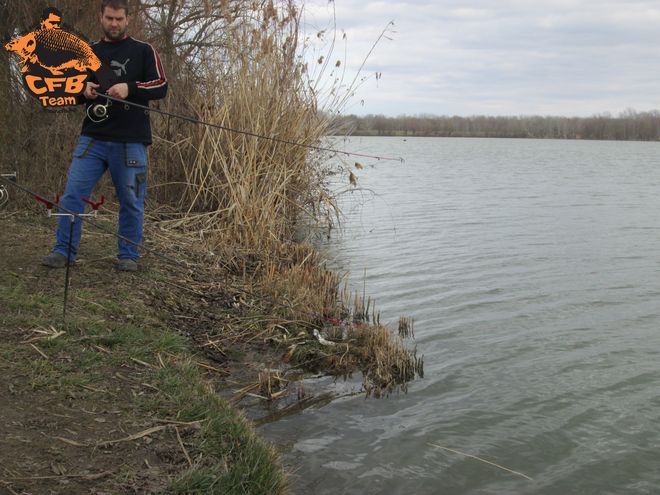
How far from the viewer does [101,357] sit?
3893 millimetres

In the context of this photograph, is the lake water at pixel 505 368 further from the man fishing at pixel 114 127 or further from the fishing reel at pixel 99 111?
the fishing reel at pixel 99 111

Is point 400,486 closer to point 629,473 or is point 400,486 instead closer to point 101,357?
point 629,473

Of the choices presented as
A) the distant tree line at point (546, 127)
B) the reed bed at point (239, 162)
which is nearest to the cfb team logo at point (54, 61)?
the reed bed at point (239, 162)

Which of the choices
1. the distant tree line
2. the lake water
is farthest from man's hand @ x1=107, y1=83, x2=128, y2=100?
the distant tree line

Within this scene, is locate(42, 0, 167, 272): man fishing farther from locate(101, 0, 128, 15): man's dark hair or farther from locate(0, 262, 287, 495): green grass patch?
locate(0, 262, 287, 495): green grass patch

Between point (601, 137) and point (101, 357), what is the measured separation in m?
68.6

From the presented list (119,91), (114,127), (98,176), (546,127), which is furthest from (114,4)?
(546,127)

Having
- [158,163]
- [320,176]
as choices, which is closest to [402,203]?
[320,176]

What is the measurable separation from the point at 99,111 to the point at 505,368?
3667mm

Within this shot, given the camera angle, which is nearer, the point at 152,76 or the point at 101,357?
the point at 101,357

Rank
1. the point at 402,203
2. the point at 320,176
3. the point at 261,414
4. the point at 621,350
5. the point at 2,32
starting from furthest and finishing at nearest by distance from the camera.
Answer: the point at 402,203, the point at 320,176, the point at 2,32, the point at 621,350, the point at 261,414

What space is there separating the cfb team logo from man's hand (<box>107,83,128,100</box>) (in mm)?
298

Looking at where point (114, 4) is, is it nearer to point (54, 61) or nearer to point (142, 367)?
point (54, 61)

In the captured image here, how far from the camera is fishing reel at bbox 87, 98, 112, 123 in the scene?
501cm
